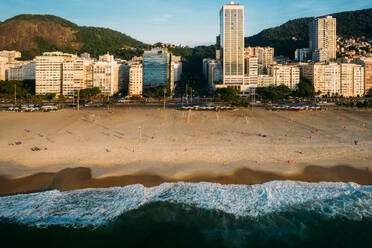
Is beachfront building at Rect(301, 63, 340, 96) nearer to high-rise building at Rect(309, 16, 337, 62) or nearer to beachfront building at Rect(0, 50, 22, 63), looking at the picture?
high-rise building at Rect(309, 16, 337, 62)

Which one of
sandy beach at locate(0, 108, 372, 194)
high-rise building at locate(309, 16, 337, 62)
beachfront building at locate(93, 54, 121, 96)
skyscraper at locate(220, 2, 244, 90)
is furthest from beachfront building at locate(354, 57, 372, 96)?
beachfront building at locate(93, 54, 121, 96)

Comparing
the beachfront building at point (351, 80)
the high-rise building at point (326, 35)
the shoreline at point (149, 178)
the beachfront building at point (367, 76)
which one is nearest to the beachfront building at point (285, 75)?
the beachfront building at point (351, 80)

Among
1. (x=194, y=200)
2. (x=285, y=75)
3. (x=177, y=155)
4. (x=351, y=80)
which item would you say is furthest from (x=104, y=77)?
(x=351, y=80)

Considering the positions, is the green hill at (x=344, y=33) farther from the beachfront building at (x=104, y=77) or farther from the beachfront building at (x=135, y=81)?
the beachfront building at (x=104, y=77)

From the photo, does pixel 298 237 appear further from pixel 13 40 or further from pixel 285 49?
pixel 13 40

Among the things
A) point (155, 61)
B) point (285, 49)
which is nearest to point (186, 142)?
point (155, 61)

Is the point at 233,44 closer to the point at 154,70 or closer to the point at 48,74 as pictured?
the point at 154,70
